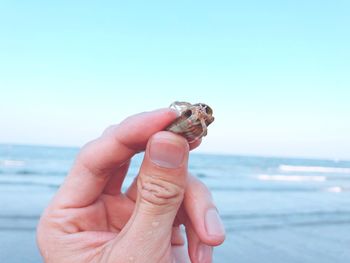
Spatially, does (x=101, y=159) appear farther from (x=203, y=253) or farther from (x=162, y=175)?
(x=203, y=253)

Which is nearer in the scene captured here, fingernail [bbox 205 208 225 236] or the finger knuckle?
the finger knuckle

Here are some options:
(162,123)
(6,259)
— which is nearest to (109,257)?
(162,123)

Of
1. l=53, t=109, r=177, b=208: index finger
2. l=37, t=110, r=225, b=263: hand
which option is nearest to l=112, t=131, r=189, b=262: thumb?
l=37, t=110, r=225, b=263: hand

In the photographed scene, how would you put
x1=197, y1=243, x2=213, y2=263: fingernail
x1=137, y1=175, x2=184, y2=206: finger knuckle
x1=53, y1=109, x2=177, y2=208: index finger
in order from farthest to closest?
x1=197, y1=243, x2=213, y2=263: fingernail < x1=53, y1=109, x2=177, y2=208: index finger < x1=137, y1=175, x2=184, y2=206: finger knuckle

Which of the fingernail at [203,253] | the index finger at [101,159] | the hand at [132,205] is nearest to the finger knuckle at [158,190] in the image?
the hand at [132,205]

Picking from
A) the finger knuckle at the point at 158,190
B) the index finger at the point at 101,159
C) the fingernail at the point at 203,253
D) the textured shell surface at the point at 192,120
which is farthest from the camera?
the fingernail at the point at 203,253

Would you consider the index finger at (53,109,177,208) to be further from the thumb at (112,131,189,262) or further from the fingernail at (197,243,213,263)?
the fingernail at (197,243,213,263)

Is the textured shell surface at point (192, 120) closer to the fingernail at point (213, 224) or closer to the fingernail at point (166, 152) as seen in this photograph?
the fingernail at point (166, 152)

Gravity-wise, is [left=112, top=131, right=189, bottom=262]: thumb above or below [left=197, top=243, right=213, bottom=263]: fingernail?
above

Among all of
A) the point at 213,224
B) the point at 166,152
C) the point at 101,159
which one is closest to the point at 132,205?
the point at 101,159
